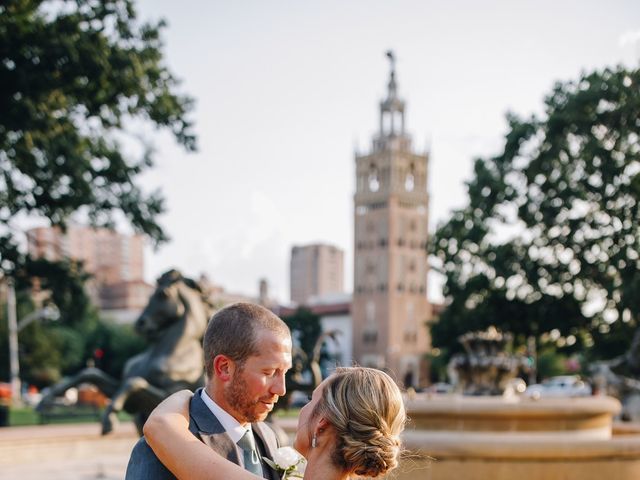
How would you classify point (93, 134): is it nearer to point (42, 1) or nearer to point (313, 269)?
point (42, 1)

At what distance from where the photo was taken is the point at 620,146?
29.4 meters

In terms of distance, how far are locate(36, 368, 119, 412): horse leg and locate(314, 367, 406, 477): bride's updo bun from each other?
358 inches

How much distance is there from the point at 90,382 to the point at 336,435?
32.3 feet

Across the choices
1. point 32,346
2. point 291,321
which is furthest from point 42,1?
point 291,321

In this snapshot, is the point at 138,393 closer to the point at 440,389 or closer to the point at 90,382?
the point at 90,382

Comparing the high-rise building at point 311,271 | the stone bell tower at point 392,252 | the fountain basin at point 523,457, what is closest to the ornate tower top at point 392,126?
the stone bell tower at point 392,252

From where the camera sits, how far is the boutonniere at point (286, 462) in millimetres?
2848

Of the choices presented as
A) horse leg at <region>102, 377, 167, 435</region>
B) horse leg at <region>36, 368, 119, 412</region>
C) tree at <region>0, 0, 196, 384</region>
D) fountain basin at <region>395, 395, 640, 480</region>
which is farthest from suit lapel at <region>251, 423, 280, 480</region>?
tree at <region>0, 0, 196, 384</region>

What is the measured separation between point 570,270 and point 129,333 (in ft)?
185

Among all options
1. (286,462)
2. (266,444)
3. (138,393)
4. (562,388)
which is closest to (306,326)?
(562,388)

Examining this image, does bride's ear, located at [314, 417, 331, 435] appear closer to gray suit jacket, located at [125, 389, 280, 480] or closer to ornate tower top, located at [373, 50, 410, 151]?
gray suit jacket, located at [125, 389, 280, 480]

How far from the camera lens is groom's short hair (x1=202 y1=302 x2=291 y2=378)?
2.70 meters

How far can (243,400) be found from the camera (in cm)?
275

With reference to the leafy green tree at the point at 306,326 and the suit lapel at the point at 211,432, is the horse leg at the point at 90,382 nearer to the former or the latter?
the suit lapel at the point at 211,432
